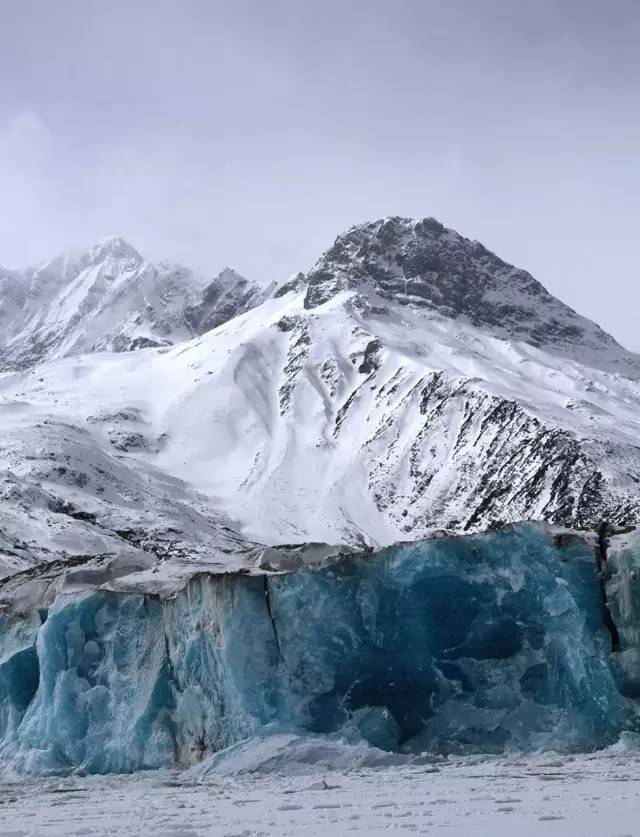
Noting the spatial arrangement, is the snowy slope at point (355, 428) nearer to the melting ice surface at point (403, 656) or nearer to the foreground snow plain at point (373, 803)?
the melting ice surface at point (403, 656)

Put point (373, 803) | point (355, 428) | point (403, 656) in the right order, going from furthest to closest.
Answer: point (355, 428) → point (403, 656) → point (373, 803)

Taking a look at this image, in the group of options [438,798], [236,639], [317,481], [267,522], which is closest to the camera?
[438,798]

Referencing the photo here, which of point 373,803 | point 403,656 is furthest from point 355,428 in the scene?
point 373,803

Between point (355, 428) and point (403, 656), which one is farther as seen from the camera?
point (355, 428)

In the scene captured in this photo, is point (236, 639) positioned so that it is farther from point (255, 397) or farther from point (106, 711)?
point (255, 397)

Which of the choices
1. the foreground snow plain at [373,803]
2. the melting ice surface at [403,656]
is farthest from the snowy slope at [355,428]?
the foreground snow plain at [373,803]

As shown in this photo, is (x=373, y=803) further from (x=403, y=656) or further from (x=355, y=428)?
(x=355, y=428)

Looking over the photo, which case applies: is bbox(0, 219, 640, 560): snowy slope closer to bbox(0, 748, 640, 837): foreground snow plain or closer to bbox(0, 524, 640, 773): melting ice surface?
bbox(0, 524, 640, 773): melting ice surface

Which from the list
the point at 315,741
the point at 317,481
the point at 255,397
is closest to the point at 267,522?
the point at 317,481
